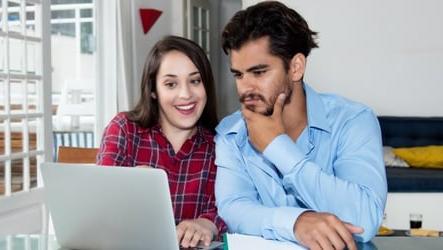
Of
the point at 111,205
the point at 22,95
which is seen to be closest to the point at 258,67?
the point at 111,205

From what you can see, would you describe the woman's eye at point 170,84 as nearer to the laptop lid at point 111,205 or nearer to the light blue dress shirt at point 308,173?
the light blue dress shirt at point 308,173

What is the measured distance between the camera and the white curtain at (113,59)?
4.03 meters

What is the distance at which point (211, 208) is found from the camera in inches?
63.6

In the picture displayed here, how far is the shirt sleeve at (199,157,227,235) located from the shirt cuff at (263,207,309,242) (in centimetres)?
27

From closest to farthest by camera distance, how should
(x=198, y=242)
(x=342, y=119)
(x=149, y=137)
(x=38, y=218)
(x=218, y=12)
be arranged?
(x=198, y=242), (x=342, y=119), (x=149, y=137), (x=38, y=218), (x=218, y=12)

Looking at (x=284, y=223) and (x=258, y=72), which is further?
(x=258, y=72)

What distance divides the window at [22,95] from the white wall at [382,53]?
2.25m

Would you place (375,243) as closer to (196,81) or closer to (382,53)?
(196,81)

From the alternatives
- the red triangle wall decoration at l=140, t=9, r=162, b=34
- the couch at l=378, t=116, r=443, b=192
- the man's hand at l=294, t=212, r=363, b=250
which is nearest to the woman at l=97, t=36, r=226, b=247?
the man's hand at l=294, t=212, r=363, b=250

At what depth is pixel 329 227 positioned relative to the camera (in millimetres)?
1078

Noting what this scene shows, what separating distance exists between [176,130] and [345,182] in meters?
0.63

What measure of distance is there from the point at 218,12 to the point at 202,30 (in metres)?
0.96

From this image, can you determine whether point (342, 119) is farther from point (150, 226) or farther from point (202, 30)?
point (202, 30)

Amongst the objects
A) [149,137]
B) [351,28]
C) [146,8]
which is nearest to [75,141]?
[146,8]
